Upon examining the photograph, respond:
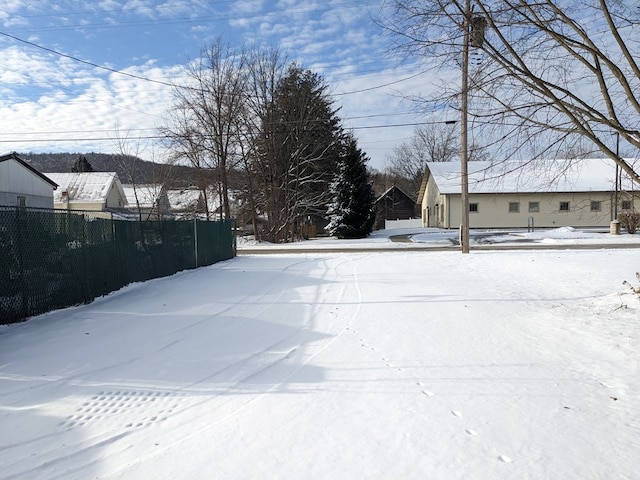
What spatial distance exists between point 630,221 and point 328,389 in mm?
32520

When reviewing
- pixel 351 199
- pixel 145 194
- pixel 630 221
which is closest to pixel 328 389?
pixel 351 199

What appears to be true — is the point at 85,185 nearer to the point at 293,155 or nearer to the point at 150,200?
the point at 150,200

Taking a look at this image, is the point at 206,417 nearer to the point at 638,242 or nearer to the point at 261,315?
the point at 261,315

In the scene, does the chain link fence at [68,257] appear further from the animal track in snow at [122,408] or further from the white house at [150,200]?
the white house at [150,200]

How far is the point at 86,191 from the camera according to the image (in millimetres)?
45625

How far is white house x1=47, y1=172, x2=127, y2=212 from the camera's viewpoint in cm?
4462

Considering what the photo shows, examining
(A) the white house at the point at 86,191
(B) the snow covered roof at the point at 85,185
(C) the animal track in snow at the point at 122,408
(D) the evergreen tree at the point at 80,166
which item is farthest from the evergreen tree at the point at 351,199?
(D) the evergreen tree at the point at 80,166

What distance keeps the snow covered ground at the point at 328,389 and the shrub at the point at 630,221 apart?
25478mm

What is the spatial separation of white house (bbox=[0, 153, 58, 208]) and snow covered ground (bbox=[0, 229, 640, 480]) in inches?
732

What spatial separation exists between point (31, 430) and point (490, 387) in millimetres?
4095

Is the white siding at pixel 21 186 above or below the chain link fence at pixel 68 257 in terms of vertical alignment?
above

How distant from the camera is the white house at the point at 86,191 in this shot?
44.6 m

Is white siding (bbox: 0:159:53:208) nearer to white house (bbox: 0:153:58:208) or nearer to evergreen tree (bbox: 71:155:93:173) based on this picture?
white house (bbox: 0:153:58:208)

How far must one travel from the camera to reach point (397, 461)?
10.1 feet
